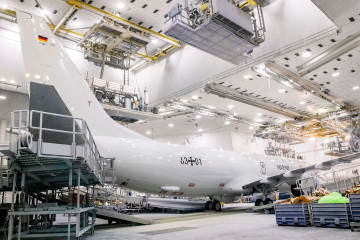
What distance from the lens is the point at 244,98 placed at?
19266 mm

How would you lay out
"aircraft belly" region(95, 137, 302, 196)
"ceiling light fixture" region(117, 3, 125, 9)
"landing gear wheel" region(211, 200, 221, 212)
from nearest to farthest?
"aircraft belly" region(95, 137, 302, 196), "ceiling light fixture" region(117, 3, 125, 9), "landing gear wheel" region(211, 200, 221, 212)

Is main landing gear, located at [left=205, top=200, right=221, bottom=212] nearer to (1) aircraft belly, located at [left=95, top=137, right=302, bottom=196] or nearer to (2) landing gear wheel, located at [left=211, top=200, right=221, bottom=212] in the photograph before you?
(2) landing gear wheel, located at [left=211, top=200, right=221, bottom=212]

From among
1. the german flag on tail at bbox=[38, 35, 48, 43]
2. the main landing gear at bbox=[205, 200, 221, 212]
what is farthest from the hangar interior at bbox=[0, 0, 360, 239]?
the main landing gear at bbox=[205, 200, 221, 212]

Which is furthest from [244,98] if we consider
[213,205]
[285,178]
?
[213,205]

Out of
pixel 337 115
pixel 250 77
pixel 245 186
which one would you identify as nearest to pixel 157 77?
pixel 250 77

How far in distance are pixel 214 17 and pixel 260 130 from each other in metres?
21.0

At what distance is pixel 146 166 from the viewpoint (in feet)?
37.8

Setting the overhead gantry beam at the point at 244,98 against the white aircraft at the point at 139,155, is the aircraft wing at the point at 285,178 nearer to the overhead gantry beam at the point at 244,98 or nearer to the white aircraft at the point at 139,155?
the white aircraft at the point at 139,155

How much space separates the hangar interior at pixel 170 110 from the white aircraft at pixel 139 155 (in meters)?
0.06

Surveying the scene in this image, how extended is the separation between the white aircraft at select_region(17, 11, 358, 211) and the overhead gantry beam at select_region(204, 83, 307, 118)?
3.82 meters

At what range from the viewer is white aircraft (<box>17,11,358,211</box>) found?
870 cm

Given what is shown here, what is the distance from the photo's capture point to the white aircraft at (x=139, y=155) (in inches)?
342

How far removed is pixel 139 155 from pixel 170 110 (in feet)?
38.3

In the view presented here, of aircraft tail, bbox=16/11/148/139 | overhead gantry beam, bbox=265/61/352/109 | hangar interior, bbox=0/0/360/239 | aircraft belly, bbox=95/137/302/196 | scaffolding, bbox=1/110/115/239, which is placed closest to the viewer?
scaffolding, bbox=1/110/115/239
